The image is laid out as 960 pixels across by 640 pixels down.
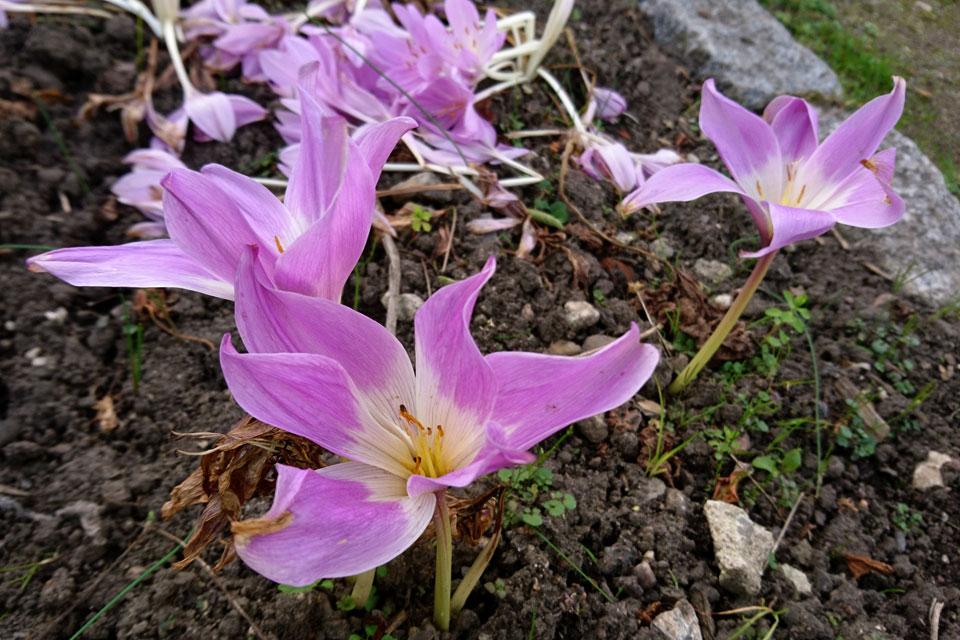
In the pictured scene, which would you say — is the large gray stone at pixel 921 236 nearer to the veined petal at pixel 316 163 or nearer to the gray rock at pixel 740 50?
the gray rock at pixel 740 50

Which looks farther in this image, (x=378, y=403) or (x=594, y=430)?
(x=594, y=430)

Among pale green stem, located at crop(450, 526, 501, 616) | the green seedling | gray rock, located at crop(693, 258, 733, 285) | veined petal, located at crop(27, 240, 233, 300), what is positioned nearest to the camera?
veined petal, located at crop(27, 240, 233, 300)

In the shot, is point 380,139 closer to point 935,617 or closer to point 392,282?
point 392,282

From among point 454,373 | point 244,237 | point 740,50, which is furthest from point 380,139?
point 740,50

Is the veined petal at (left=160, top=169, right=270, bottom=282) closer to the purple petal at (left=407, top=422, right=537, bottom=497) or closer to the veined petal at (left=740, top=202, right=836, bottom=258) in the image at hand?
the purple petal at (left=407, top=422, right=537, bottom=497)

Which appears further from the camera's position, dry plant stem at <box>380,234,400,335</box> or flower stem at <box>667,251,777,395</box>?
dry plant stem at <box>380,234,400,335</box>

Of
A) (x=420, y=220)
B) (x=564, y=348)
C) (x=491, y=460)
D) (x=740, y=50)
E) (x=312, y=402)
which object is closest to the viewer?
(x=491, y=460)

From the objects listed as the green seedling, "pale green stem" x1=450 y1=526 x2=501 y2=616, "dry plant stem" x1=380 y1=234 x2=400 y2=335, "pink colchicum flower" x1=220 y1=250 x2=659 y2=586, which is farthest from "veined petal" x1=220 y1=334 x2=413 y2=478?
the green seedling

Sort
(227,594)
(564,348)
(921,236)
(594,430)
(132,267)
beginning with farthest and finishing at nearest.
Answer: (921,236)
(564,348)
(594,430)
(227,594)
(132,267)
